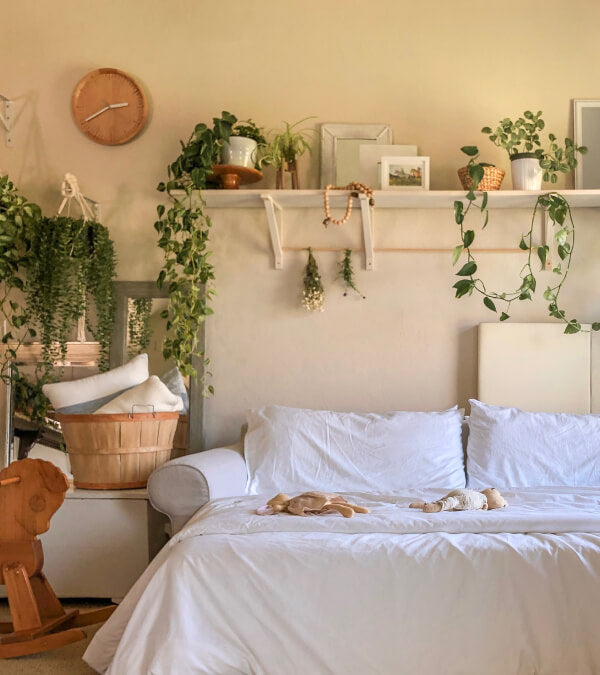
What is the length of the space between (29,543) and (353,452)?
1.30m

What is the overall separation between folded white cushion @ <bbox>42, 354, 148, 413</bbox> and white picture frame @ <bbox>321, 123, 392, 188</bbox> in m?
1.19

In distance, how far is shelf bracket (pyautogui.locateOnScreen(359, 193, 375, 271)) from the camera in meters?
3.75

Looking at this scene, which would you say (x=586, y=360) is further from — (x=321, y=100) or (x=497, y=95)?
(x=321, y=100)

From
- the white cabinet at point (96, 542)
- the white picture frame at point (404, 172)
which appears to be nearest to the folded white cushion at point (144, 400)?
the white cabinet at point (96, 542)

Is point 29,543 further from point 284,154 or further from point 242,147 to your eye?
point 284,154

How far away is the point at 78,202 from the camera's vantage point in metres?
4.01

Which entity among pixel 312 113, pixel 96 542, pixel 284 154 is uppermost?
pixel 312 113

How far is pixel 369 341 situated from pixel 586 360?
957mm

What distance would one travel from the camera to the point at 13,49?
13.3ft

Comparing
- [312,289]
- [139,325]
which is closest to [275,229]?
[312,289]

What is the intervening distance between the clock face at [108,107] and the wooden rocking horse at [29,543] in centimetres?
170

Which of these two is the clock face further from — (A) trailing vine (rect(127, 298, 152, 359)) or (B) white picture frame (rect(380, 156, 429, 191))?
(B) white picture frame (rect(380, 156, 429, 191))

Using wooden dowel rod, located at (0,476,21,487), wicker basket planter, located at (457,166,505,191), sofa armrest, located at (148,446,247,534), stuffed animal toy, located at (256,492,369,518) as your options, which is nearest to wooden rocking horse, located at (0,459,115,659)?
wooden dowel rod, located at (0,476,21,487)

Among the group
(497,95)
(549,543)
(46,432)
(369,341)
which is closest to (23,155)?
(46,432)
